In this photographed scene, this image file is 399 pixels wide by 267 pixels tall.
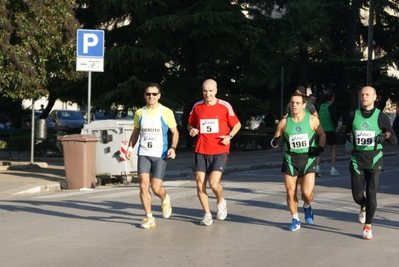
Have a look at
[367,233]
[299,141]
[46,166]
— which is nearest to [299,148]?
[299,141]

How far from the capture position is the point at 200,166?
1052 centimetres

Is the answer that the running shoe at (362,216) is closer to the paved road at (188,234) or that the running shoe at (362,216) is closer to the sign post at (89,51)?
the paved road at (188,234)

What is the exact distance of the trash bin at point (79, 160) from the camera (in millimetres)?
16328

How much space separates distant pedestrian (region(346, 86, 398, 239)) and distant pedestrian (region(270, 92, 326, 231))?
0.52 meters

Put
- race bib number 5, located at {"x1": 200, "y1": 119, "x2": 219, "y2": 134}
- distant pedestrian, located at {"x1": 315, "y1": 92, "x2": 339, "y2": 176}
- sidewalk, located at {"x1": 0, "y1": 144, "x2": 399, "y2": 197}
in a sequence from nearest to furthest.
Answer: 1. race bib number 5, located at {"x1": 200, "y1": 119, "x2": 219, "y2": 134}
2. sidewalk, located at {"x1": 0, "y1": 144, "x2": 399, "y2": 197}
3. distant pedestrian, located at {"x1": 315, "y1": 92, "x2": 339, "y2": 176}

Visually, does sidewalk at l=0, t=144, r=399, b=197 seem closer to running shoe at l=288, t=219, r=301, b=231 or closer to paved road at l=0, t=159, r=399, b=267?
paved road at l=0, t=159, r=399, b=267

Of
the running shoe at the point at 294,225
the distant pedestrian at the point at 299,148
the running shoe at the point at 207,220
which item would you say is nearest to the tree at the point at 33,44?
the running shoe at the point at 207,220

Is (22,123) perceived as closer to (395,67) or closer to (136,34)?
(136,34)

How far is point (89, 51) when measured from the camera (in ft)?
55.9

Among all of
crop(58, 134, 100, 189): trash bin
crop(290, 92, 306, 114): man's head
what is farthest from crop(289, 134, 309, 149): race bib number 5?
crop(58, 134, 100, 189): trash bin

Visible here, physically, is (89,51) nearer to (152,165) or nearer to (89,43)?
(89,43)

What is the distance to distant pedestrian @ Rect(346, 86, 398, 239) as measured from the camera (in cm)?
954

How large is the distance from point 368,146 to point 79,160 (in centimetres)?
809

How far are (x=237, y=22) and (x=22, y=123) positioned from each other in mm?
15939
